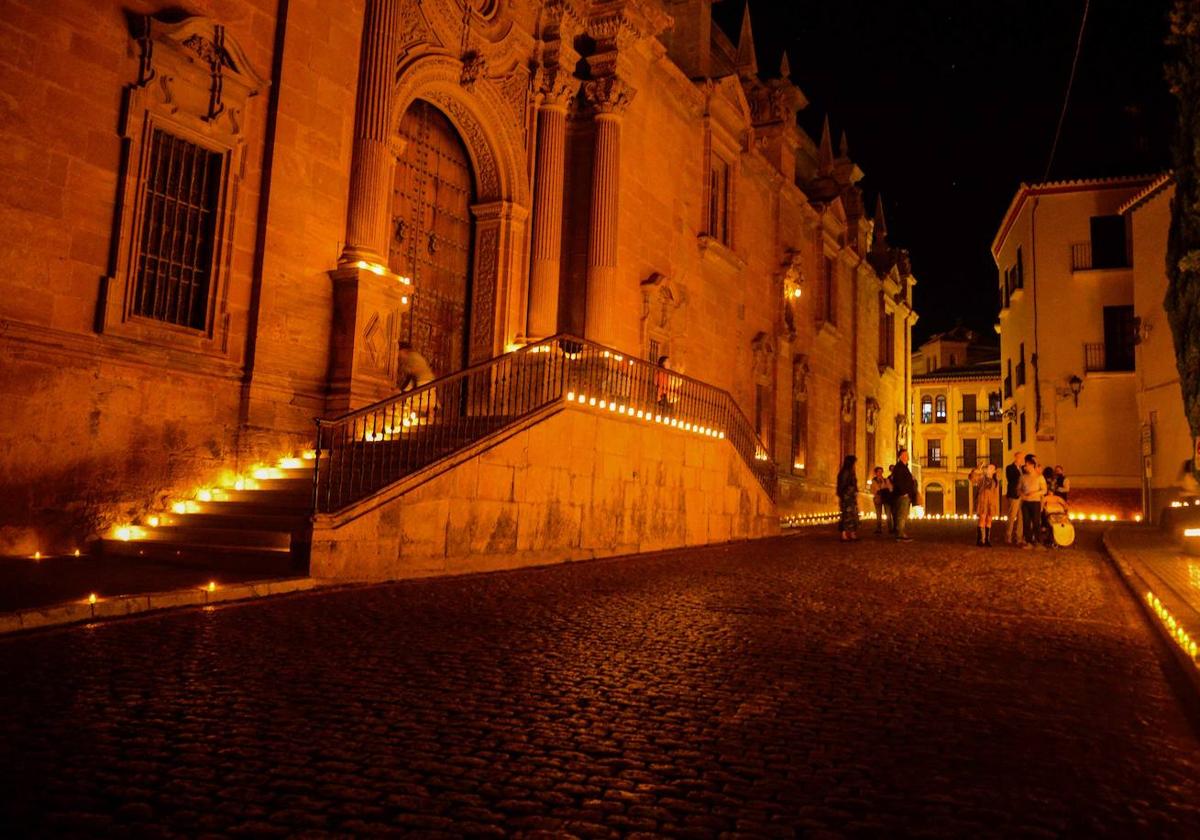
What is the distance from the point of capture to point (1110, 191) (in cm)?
3428

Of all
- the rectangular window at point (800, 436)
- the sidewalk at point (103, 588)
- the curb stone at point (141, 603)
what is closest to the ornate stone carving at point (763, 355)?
the rectangular window at point (800, 436)

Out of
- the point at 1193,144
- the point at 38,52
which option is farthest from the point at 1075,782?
the point at 1193,144

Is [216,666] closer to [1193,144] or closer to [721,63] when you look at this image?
[1193,144]

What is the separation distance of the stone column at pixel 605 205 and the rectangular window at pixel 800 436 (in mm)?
13998

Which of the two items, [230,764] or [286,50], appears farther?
[286,50]

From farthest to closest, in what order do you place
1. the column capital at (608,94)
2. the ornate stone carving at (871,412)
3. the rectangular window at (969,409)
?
the rectangular window at (969,409) < the ornate stone carving at (871,412) < the column capital at (608,94)

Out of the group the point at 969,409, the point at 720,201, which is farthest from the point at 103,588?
the point at 969,409

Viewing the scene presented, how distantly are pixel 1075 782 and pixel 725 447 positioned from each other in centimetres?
1425

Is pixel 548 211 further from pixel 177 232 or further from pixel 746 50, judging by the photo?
pixel 746 50

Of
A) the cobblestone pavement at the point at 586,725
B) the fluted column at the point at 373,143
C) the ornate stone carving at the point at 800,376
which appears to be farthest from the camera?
the ornate stone carving at the point at 800,376

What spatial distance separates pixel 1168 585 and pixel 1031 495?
23.7ft

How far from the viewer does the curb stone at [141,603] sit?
20.6 feet

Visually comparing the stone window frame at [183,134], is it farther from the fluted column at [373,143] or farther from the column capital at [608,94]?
the column capital at [608,94]

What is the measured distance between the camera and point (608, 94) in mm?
19578
